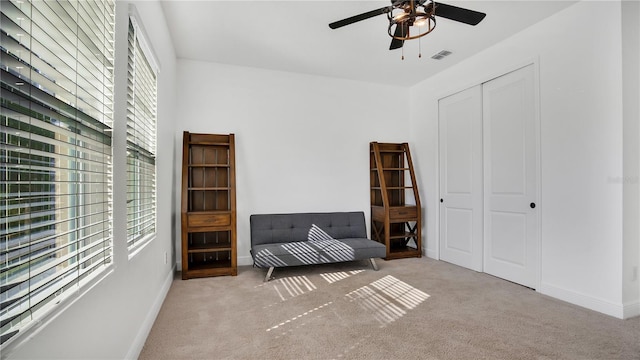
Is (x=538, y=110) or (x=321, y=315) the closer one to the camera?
(x=321, y=315)

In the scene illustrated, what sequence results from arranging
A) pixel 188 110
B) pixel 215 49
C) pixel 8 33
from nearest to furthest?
1. pixel 8 33
2. pixel 215 49
3. pixel 188 110

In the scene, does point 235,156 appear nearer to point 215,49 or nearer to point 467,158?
point 215,49

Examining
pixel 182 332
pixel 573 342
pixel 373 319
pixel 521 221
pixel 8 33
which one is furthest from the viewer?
pixel 521 221

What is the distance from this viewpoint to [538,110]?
3.13m

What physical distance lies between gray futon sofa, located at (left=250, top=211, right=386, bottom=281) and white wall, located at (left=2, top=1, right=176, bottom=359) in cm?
108

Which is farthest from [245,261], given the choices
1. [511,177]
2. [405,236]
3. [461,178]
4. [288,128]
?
[511,177]

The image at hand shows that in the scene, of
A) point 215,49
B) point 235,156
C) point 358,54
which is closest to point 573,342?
point 358,54

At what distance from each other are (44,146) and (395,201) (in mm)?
4539

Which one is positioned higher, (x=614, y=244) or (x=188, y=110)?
(x=188, y=110)

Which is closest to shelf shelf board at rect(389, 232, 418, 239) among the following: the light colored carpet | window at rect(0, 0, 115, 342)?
the light colored carpet

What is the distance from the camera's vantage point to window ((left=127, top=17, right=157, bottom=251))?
1.95m

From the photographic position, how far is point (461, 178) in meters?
4.16

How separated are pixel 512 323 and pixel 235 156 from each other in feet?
11.1

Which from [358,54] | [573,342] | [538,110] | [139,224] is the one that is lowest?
[573,342]
